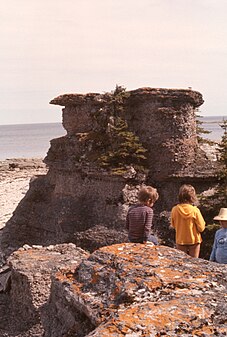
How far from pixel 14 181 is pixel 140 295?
51627 millimetres

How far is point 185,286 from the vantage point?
4.11m

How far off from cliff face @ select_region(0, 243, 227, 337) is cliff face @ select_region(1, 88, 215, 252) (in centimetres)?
1490

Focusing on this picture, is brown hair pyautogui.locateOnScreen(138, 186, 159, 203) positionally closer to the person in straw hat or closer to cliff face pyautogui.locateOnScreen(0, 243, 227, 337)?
the person in straw hat

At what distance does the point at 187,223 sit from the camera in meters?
9.31

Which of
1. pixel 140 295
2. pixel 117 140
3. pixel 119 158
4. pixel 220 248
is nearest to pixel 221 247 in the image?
pixel 220 248

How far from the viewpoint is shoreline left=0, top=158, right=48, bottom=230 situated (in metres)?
39.1

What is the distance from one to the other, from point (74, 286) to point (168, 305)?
114 centimetres

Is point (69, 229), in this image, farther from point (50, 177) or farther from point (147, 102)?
point (147, 102)

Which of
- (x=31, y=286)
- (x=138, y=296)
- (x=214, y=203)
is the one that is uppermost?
(x=138, y=296)

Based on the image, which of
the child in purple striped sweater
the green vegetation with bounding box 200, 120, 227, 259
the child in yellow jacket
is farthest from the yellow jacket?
the green vegetation with bounding box 200, 120, 227, 259

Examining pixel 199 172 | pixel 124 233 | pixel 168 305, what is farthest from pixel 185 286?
pixel 199 172

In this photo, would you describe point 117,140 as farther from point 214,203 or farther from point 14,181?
point 14,181

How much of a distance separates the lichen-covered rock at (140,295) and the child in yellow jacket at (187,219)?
441 cm

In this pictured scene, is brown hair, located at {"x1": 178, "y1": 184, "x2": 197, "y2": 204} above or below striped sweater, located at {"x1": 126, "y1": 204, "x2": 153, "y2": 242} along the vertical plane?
above
